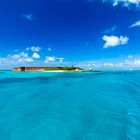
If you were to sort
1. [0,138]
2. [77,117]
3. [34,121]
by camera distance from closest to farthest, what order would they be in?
[0,138] → [34,121] → [77,117]

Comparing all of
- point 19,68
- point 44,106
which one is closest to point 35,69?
point 19,68

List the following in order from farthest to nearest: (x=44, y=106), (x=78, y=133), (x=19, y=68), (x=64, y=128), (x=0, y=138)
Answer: (x=19, y=68) < (x=44, y=106) < (x=64, y=128) < (x=78, y=133) < (x=0, y=138)

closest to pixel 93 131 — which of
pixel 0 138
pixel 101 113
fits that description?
pixel 101 113

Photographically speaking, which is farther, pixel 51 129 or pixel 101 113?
pixel 101 113

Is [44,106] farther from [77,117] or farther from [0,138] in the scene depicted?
[0,138]

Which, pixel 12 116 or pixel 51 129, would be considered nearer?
pixel 51 129

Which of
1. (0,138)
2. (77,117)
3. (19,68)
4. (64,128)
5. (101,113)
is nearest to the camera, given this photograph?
(0,138)

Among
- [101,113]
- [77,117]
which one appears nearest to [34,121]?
[77,117]

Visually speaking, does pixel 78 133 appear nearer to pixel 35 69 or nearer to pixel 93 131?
pixel 93 131

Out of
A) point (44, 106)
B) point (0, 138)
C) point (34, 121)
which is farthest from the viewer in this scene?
point (44, 106)
